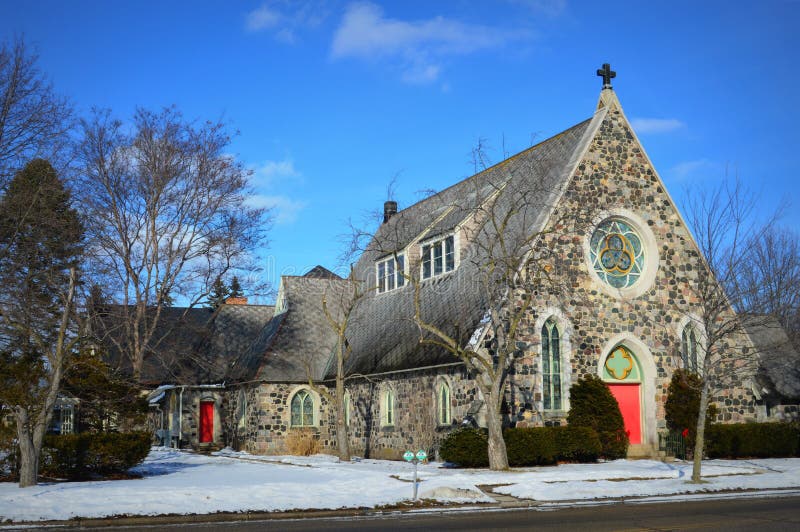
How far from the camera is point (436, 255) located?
29.8 m

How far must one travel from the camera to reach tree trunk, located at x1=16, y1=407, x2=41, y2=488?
17.6 metres

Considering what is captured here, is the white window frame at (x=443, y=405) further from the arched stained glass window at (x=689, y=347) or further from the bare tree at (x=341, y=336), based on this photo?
the arched stained glass window at (x=689, y=347)

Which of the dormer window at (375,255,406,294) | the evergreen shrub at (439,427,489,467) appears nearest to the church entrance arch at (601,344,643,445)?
the evergreen shrub at (439,427,489,467)

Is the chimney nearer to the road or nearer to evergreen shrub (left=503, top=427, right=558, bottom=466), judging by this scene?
evergreen shrub (left=503, top=427, right=558, bottom=466)

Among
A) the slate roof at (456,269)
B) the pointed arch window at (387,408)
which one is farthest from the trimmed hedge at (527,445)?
the pointed arch window at (387,408)

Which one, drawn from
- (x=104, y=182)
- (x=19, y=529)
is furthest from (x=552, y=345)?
(x=104, y=182)

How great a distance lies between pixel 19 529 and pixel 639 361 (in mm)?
18928

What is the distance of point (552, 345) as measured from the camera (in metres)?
24.6

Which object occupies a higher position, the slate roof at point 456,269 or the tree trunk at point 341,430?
the slate roof at point 456,269

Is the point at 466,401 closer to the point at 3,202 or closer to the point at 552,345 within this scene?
the point at 552,345

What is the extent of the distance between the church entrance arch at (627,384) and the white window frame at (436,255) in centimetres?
623

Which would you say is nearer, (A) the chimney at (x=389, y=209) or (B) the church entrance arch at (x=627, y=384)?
(B) the church entrance arch at (x=627, y=384)

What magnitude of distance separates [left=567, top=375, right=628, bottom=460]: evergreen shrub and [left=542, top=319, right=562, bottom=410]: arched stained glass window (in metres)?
0.46

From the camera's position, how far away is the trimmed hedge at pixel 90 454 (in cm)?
1970
